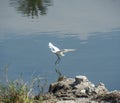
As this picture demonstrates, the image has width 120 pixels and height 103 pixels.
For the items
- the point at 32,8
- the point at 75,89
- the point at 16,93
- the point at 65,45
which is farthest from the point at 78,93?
the point at 32,8

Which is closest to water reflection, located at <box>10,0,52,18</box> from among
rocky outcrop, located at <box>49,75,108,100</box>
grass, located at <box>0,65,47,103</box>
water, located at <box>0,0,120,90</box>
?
water, located at <box>0,0,120,90</box>

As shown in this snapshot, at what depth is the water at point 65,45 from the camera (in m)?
8.38

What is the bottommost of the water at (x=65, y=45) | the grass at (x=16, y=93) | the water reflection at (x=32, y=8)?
the water reflection at (x=32, y=8)

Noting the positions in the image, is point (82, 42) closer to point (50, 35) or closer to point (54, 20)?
point (50, 35)

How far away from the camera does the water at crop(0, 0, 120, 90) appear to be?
8.38 meters

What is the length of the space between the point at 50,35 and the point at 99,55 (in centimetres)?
261

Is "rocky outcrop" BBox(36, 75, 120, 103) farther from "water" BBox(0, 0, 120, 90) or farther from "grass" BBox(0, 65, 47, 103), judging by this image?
"water" BBox(0, 0, 120, 90)

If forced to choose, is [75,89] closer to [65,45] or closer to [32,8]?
[65,45]

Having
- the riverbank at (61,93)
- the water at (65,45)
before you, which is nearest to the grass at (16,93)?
the riverbank at (61,93)

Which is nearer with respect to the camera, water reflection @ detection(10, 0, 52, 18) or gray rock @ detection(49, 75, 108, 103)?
gray rock @ detection(49, 75, 108, 103)

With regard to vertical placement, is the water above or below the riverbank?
below

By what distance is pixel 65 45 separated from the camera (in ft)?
34.6

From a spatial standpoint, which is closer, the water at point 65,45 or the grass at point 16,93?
the grass at point 16,93

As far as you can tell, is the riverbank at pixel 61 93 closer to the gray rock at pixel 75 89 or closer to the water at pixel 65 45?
the gray rock at pixel 75 89
